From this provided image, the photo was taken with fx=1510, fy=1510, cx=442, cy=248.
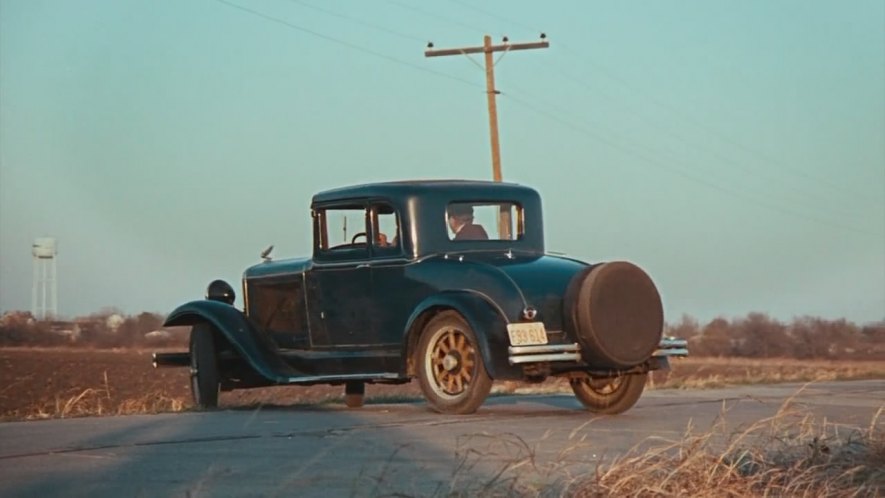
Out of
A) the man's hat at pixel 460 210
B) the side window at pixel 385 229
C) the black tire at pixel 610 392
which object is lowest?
the black tire at pixel 610 392

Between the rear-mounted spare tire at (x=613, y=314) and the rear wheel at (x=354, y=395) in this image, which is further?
the rear wheel at (x=354, y=395)

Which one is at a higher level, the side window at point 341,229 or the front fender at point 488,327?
the side window at point 341,229

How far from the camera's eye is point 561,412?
38.0 feet

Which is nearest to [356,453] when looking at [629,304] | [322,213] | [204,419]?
[204,419]

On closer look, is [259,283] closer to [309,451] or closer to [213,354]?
[213,354]

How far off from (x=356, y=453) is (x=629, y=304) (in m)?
3.48

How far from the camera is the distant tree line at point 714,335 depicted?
45562 mm

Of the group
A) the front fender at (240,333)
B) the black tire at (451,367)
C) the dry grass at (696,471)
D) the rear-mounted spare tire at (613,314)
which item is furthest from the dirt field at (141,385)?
the dry grass at (696,471)

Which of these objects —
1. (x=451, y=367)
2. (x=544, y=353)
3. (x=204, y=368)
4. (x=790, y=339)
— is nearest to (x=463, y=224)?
(x=451, y=367)

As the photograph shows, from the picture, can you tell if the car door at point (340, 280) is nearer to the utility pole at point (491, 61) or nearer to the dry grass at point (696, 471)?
the dry grass at point (696, 471)

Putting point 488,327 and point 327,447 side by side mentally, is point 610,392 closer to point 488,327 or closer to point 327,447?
point 488,327

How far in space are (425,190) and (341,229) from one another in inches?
33.1

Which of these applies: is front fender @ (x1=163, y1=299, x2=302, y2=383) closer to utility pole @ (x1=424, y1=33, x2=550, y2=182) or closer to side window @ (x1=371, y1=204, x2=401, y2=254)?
side window @ (x1=371, y1=204, x2=401, y2=254)

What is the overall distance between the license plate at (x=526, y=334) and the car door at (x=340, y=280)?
1.71m
